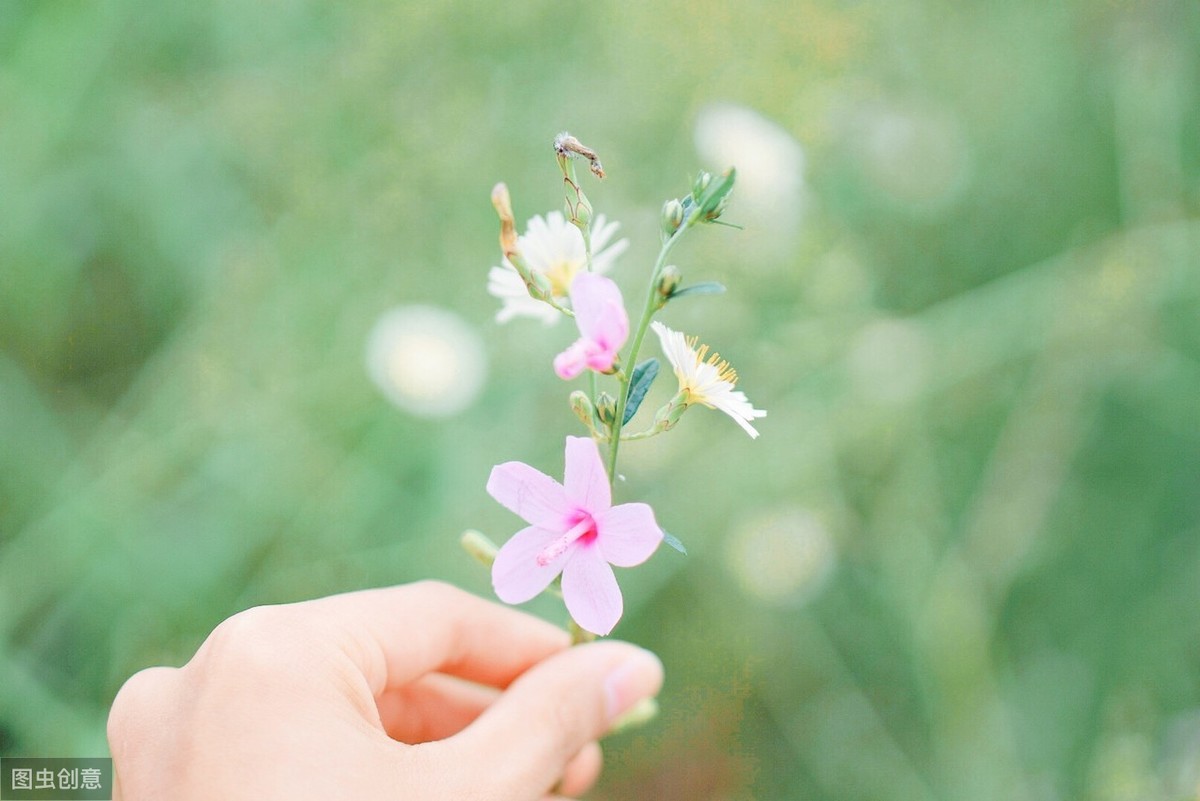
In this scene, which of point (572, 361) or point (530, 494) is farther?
point (530, 494)

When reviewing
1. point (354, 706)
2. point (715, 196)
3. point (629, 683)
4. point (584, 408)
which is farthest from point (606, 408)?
point (629, 683)

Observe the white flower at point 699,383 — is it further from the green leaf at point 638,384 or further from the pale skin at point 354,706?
the pale skin at point 354,706

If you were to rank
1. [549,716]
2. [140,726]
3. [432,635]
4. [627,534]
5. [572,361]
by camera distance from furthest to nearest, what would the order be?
1. [432,635]
2. [549,716]
3. [140,726]
4. [627,534]
5. [572,361]

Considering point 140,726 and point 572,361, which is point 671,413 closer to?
point 572,361

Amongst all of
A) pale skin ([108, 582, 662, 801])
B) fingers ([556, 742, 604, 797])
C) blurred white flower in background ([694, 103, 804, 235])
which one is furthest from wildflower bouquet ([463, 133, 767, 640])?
blurred white flower in background ([694, 103, 804, 235])

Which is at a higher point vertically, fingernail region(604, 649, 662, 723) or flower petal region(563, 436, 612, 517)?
flower petal region(563, 436, 612, 517)

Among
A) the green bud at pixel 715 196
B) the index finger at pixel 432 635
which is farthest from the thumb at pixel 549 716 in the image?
the green bud at pixel 715 196

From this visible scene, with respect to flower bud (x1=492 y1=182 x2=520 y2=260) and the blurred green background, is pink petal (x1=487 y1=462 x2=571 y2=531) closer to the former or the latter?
flower bud (x1=492 y1=182 x2=520 y2=260)
